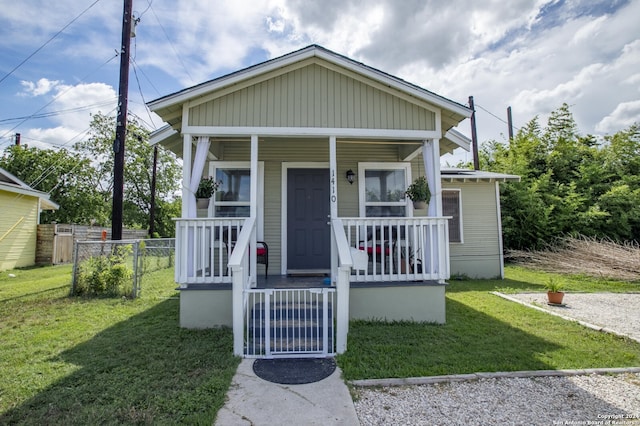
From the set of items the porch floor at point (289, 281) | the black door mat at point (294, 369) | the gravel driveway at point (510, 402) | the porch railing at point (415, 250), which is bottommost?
the gravel driveway at point (510, 402)

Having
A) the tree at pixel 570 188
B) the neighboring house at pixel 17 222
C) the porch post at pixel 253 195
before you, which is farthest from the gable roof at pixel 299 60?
the neighboring house at pixel 17 222

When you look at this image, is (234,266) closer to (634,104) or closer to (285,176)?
(285,176)

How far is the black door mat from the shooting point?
2963mm

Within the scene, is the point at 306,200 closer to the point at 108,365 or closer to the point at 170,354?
the point at 170,354

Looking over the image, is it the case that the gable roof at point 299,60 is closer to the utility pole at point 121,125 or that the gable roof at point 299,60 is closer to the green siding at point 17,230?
the utility pole at point 121,125

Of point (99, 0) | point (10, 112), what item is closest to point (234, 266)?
point (99, 0)

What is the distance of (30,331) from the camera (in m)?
4.26

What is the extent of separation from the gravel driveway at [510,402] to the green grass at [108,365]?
1374 millimetres

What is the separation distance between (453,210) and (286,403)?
784 centimetres

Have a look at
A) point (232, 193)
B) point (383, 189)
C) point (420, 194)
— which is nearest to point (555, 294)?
point (420, 194)

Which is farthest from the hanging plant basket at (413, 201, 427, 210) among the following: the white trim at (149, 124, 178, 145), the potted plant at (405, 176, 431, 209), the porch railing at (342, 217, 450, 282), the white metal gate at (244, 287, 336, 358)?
the white trim at (149, 124, 178, 145)

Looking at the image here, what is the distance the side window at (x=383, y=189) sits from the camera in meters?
6.39

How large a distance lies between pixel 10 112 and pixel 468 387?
1909cm

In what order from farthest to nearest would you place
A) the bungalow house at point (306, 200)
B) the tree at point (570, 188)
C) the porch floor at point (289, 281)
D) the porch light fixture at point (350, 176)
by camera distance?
the tree at point (570, 188) < the porch light fixture at point (350, 176) < the porch floor at point (289, 281) < the bungalow house at point (306, 200)
